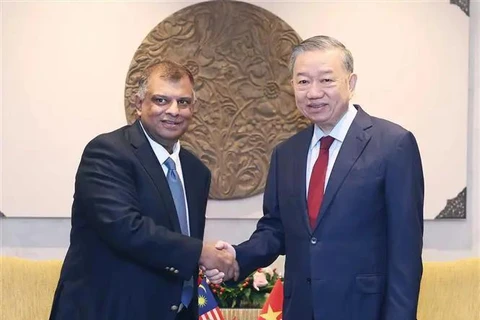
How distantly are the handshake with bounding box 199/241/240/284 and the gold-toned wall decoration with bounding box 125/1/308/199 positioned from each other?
3.78ft

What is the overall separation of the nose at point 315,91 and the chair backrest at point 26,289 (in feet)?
5.88

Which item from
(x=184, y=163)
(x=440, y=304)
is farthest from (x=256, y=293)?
(x=184, y=163)

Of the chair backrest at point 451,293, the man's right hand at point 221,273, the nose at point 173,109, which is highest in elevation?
the nose at point 173,109

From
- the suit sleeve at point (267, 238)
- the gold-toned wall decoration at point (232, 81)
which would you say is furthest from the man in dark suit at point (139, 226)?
the gold-toned wall decoration at point (232, 81)

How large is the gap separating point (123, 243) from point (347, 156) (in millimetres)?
800

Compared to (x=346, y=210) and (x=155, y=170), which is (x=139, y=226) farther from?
(x=346, y=210)

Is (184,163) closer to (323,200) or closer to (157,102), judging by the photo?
(157,102)

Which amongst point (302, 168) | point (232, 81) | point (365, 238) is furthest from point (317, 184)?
point (232, 81)

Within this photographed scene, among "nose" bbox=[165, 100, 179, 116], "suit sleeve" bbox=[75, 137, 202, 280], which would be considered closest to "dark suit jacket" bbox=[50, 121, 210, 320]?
"suit sleeve" bbox=[75, 137, 202, 280]

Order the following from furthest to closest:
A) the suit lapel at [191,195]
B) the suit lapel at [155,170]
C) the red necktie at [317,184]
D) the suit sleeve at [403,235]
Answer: the suit lapel at [191,195], the suit lapel at [155,170], the red necktie at [317,184], the suit sleeve at [403,235]

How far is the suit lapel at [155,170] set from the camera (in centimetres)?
246

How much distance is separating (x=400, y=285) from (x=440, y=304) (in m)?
1.48

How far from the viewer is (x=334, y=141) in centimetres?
239

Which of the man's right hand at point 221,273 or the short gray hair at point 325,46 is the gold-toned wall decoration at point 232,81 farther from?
the short gray hair at point 325,46
